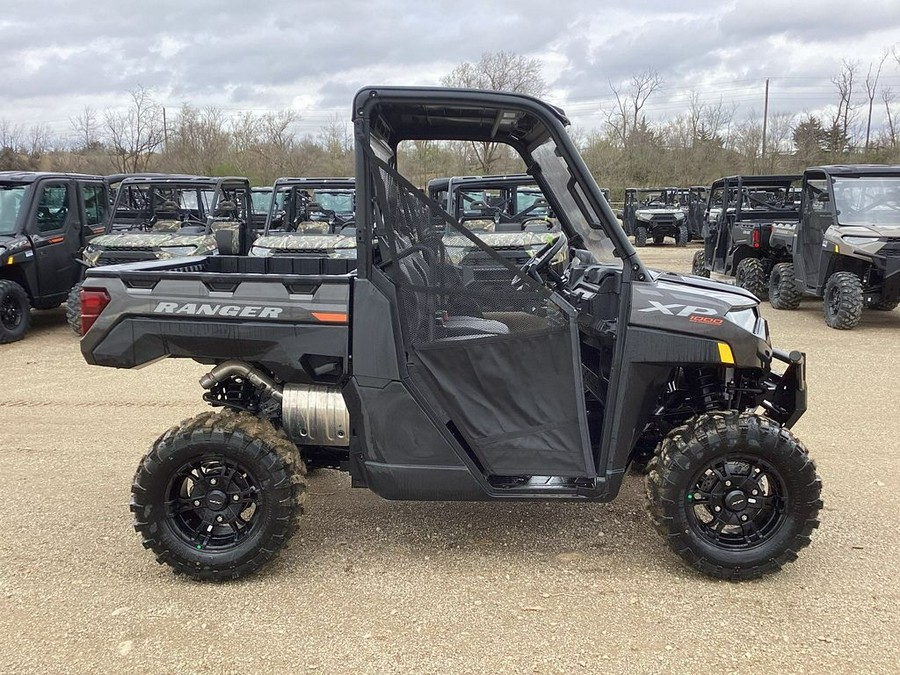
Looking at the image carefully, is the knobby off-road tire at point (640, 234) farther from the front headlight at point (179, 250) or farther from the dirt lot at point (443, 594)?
the dirt lot at point (443, 594)

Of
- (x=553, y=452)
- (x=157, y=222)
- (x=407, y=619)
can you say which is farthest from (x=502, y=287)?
(x=157, y=222)

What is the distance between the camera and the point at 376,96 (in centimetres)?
284

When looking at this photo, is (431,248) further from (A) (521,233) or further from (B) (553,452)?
(A) (521,233)

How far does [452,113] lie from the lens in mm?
3170

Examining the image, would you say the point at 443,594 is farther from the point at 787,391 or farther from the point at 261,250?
the point at 261,250

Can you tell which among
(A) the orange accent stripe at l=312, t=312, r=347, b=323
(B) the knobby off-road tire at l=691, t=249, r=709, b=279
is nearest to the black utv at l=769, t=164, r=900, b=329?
(B) the knobby off-road tire at l=691, t=249, r=709, b=279

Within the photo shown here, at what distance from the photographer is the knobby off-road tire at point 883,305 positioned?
9.88 meters

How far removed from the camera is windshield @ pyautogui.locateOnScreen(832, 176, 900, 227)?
943 centimetres

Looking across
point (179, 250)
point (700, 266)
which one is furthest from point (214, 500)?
point (700, 266)

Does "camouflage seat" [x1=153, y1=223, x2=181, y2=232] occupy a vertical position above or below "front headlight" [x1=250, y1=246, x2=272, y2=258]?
above

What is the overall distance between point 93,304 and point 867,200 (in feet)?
32.6

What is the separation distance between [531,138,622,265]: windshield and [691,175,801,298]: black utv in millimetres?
8600

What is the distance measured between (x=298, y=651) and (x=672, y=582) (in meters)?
1.65

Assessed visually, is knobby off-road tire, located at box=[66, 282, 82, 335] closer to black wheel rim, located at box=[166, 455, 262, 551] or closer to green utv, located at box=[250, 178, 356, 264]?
green utv, located at box=[250, 178, 356, 264]
